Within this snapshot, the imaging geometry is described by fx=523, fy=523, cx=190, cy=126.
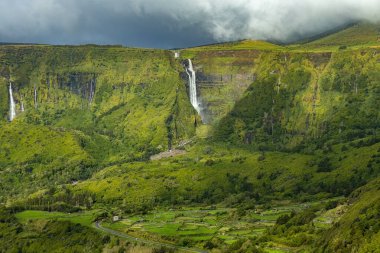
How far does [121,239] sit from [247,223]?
47.6m

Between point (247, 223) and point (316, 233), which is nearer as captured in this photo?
point (316, 233)

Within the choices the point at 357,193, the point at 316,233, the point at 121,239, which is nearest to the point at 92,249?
the point at 121,239

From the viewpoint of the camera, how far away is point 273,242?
479 feet

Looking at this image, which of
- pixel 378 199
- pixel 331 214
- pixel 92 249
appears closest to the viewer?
pixel 378 199

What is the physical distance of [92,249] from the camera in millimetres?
183250

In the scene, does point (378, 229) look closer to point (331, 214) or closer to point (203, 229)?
point (331, 214)

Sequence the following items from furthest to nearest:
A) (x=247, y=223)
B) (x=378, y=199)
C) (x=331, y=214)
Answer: (x=247, y=223) < (x=331, y=214) < (x=378, y=199)

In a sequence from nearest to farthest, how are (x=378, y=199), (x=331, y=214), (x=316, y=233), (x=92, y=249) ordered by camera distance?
(x=378, y=199)
(x=316, y=233)
(x=331, y=214)
(x=92, y=249)

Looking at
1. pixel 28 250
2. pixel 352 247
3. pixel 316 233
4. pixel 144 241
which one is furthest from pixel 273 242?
pixel 28 250

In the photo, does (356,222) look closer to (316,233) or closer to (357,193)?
(316,233)

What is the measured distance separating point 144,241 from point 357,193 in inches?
2999

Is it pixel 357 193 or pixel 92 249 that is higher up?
pixel 357 193

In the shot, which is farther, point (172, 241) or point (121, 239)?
point (121, 239)

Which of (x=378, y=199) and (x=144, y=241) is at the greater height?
(x=378, y=199)
